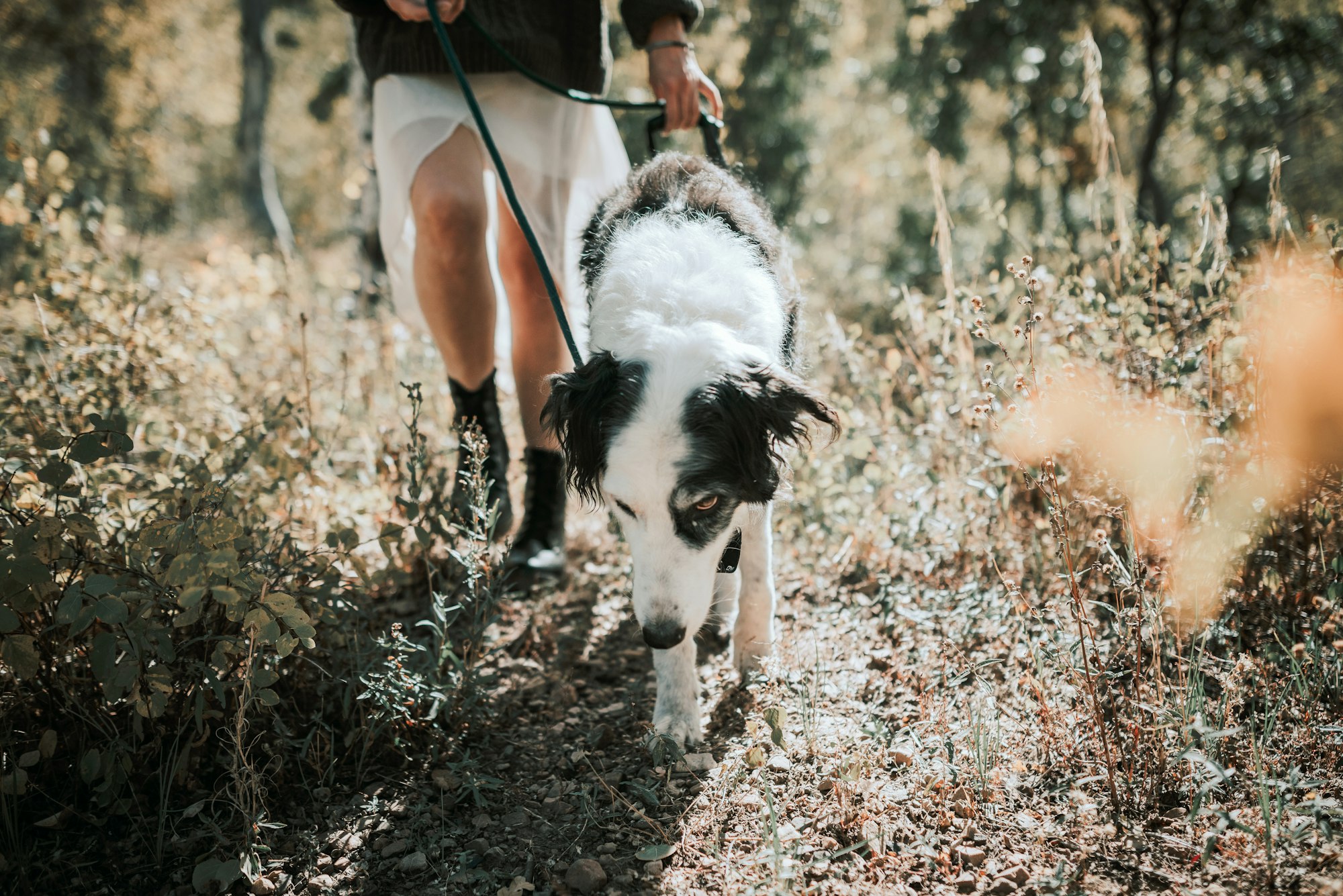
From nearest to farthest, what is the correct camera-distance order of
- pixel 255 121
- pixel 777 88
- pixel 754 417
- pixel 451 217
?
pixel 754 417
pixel 451 217
pixel 777 88
pixel 255 121

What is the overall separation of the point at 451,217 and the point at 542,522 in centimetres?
113

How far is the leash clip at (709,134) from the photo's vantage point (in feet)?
9.53

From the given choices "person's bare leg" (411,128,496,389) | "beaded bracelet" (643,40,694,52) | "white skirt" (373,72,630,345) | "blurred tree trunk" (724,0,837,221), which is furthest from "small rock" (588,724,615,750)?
"blurred tree trunk" (724,0,837,221)

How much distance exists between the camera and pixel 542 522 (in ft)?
10.1

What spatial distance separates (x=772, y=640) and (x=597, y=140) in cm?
192

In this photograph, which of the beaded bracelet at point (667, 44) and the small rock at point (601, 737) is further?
the beaded bracelet at point (667, 44)

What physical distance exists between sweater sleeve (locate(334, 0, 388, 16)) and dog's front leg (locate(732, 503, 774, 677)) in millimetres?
2078

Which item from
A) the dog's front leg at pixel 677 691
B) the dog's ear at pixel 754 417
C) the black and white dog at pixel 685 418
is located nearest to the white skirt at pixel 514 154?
the black and white dog at pixel 685 418

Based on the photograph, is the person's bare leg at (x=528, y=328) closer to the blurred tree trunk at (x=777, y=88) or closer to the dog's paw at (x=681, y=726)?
the dog's paw at (x=681, y=726)

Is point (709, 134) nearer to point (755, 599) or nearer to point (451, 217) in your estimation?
point (451, 217)

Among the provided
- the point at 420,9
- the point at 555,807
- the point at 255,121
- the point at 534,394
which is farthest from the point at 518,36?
the point at 255,121

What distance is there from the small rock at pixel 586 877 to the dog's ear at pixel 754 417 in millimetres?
882

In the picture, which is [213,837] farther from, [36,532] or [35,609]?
[36,532]

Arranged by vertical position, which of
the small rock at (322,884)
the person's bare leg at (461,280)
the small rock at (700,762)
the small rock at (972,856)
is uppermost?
the person's bare leg at (461,280)
